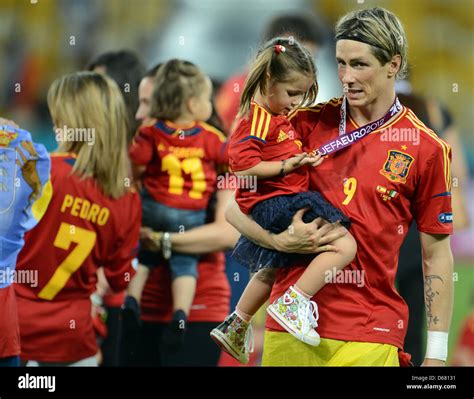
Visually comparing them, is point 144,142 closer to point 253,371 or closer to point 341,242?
point 253,371

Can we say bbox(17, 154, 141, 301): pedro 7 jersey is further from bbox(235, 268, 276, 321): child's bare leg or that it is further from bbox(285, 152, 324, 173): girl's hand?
bbox(285, 152, 324, 173): girl's hand

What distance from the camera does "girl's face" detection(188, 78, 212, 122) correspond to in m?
5.80

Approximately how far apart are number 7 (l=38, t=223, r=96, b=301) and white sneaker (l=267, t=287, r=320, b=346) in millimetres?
1581

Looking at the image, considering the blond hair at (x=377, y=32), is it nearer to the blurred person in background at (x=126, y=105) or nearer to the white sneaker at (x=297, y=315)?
the white sneaker at (x=297, y=315)

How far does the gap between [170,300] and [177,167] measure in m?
0.70

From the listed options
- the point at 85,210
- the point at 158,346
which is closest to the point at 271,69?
the point at 85,210

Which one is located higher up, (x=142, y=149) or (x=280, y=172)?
(x=142, y=149)

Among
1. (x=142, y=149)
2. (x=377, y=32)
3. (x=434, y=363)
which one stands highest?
(x=377, y=32)

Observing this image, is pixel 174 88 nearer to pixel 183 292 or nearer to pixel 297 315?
pixel 183 292

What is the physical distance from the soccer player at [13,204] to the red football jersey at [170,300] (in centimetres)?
133

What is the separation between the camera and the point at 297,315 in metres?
3.94

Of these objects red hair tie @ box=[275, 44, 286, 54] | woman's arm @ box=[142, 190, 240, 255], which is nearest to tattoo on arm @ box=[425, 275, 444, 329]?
red hair tie @ box=[275, 44, 286, 54]

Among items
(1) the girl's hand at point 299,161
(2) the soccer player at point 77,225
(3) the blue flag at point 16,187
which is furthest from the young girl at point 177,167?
(1) the girl's hand at point 299,161

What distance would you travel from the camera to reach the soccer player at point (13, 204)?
434cm
